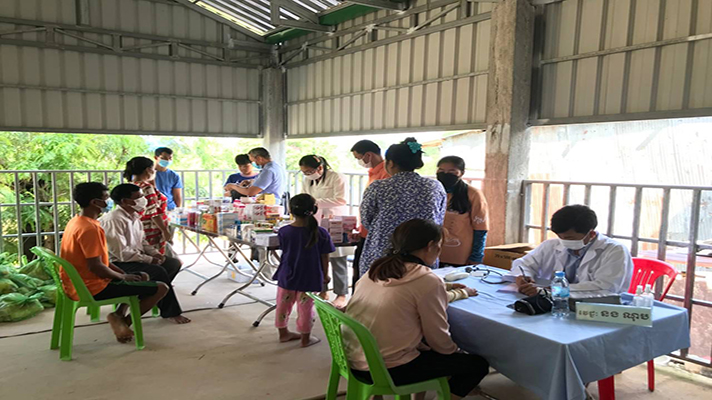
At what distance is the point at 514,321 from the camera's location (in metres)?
2.27

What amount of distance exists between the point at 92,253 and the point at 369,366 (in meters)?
2.35

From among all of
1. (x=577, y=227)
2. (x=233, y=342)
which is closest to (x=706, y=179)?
(x=577, y=227)

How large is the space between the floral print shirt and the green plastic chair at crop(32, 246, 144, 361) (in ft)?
6.52

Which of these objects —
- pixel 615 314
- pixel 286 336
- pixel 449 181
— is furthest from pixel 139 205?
pixel 615 314

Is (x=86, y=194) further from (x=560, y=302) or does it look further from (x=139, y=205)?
(x=560, y=302)

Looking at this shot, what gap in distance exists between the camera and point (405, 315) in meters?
2.23

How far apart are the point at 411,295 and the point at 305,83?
683 centimetres

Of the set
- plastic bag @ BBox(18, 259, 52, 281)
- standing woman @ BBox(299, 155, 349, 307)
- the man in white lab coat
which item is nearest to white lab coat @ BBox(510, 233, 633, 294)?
the man in white lab coat

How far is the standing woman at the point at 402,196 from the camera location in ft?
10.2

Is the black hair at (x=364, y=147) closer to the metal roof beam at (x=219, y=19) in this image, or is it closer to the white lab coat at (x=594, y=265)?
the white lab coat at (x=594, y=265)

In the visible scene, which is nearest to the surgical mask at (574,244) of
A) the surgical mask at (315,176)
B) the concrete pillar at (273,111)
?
the surgical mask at (315,176)

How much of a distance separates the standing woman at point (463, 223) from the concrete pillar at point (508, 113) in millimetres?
1238

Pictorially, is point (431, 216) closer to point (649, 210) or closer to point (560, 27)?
point (649, 210)

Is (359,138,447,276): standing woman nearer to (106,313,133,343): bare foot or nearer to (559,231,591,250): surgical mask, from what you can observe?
(559,231,591,250): surgical mask
